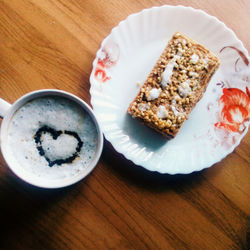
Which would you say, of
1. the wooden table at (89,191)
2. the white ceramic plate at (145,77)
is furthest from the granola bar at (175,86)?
the wooden table at (89,191)

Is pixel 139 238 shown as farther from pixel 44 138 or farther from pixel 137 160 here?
pixel 44 138

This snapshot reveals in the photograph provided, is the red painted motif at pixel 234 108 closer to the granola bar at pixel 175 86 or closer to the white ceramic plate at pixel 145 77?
the white ceramic plate at pixel 145 77

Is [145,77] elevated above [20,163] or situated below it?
above

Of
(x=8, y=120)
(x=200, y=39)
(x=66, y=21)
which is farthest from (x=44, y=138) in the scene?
(x=200, y=39)

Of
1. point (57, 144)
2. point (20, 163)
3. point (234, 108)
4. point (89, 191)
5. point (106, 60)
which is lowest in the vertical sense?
point (89, 191)

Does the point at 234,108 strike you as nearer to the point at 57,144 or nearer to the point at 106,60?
the point at 106,60

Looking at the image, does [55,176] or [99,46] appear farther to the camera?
[99,46]

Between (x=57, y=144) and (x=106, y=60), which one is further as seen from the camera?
(x=106, y=60)

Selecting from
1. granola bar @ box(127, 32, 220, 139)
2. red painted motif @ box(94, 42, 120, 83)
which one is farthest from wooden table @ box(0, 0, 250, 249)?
granola bar @ box(127, 32, 220, 139)

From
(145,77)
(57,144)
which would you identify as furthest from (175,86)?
(57,144)
